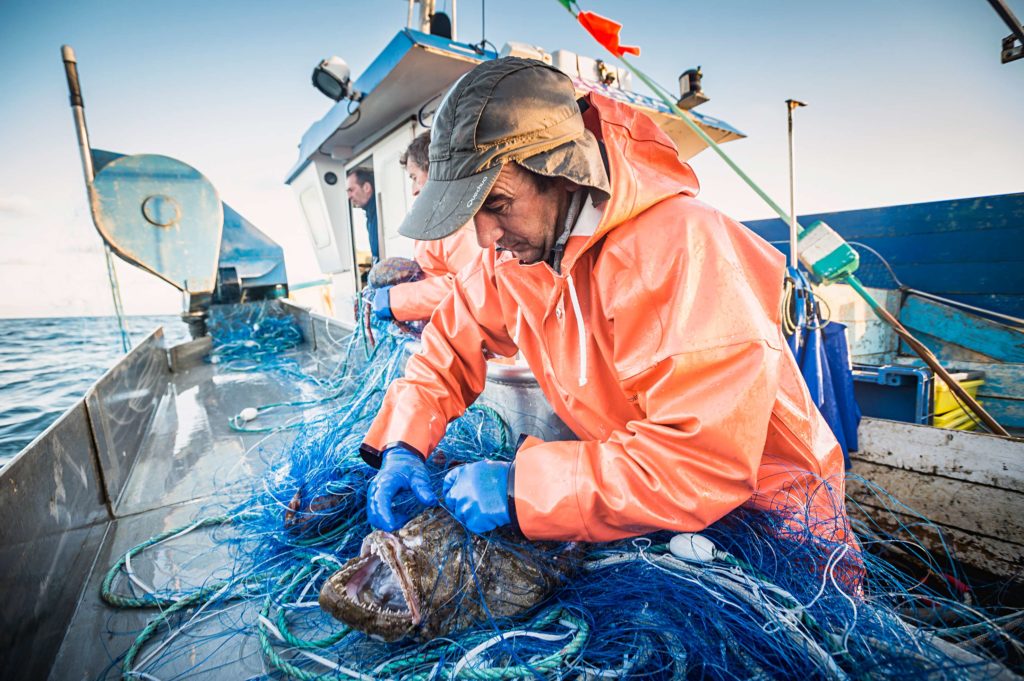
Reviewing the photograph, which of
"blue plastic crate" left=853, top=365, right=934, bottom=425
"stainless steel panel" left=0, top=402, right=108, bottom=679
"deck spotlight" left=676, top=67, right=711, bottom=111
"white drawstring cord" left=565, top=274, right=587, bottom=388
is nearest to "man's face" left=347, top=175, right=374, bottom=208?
"deck spotlight" left=676, top=67, right=711, bottom=111

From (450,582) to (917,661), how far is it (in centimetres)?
95

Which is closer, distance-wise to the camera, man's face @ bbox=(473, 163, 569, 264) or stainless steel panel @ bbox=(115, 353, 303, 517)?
man's face @ bbox=(473, 163, 569, 264)

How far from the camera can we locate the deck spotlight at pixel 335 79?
13.5 ft

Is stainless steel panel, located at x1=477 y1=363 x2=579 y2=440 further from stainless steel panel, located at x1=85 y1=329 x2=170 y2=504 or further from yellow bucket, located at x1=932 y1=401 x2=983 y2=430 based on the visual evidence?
yellow bucket, located at x1=932 y1=401 x2=983 y2=430

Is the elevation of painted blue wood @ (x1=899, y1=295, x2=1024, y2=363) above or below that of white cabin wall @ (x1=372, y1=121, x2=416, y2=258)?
below

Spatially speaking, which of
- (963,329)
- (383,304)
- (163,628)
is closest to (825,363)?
(383,304)

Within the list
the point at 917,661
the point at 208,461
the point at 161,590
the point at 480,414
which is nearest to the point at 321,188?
the point at 208,461

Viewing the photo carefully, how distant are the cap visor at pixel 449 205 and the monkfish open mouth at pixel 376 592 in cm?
80

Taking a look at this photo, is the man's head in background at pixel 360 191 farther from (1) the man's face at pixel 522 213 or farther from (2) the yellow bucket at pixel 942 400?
(2) the yellow bucket at pixel 942 400

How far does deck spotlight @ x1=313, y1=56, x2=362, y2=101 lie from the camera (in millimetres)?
4121

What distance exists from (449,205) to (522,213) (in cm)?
21

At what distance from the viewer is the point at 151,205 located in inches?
233

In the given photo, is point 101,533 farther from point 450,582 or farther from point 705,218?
point 705,218

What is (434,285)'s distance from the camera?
269 centimetres
